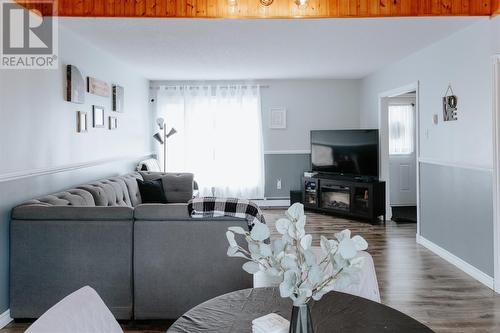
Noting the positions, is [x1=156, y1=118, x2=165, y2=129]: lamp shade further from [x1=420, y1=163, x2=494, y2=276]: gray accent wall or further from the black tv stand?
[x1=420, y1=163, x2=494, y2=276]: gray accent wall

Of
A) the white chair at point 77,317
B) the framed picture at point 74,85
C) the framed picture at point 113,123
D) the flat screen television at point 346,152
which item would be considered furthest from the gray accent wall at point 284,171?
the white chair at point 77,317

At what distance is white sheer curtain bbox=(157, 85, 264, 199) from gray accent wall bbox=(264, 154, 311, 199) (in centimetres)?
26

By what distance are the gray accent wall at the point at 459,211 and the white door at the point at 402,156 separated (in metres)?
2.42

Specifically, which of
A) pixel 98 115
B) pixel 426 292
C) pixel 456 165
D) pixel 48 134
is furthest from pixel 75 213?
pixel 456 165

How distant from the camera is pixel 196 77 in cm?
679

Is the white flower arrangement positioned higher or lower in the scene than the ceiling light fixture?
lower

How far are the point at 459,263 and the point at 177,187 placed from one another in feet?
11.3

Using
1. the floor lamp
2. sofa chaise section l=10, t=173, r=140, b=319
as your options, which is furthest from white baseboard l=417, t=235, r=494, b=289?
the floor lamp

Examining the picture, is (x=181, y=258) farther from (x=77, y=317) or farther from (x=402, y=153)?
(x=402, y=153)

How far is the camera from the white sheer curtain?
7.15 m

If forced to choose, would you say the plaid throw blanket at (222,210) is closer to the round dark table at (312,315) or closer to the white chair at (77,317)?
the round dark table at (312,315)

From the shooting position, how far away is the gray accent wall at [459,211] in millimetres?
3520

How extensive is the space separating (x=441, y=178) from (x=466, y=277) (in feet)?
3.76

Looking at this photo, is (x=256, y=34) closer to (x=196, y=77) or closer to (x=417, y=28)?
(x=417, y=28)
